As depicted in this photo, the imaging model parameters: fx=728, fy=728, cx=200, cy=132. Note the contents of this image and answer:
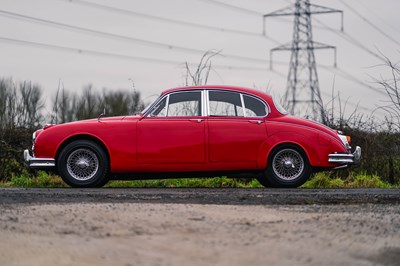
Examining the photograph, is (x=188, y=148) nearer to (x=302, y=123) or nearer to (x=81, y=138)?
(x=81, y=138)

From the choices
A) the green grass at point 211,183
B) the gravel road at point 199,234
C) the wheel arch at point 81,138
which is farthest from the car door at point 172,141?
the gravel road at point 199,234

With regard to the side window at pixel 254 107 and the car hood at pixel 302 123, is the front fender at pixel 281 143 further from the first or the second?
the side window at pixel 254 107

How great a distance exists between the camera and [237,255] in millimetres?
4430

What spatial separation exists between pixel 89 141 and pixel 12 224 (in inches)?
203

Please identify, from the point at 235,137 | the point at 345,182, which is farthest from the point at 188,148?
the point at 345,182

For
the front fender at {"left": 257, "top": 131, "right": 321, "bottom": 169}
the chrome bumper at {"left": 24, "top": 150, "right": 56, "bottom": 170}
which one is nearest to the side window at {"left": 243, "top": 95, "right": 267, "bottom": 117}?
the front fender at {"left": 257, "top": 131, "right": 321, "bottom": 169}

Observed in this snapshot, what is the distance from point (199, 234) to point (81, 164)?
5.90 meters

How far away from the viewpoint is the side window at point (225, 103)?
11.0m

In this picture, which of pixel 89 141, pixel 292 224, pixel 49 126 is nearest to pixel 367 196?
pixel 292 224

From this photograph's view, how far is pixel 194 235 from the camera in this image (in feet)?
16.6

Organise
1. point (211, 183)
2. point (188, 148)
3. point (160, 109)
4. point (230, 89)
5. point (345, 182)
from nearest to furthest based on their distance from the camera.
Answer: point (188, 148), point (160, 109), point (230, 89), point (211, 183), point (345, 182)

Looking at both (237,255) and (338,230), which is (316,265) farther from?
(338,230)

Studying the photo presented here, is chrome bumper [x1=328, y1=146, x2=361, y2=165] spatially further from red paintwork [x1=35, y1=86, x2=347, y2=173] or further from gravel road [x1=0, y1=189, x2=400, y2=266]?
gravel road [x1=0, y1=189, x2=400, y2=266]

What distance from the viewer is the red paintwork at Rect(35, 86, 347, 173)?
35.0 feet
